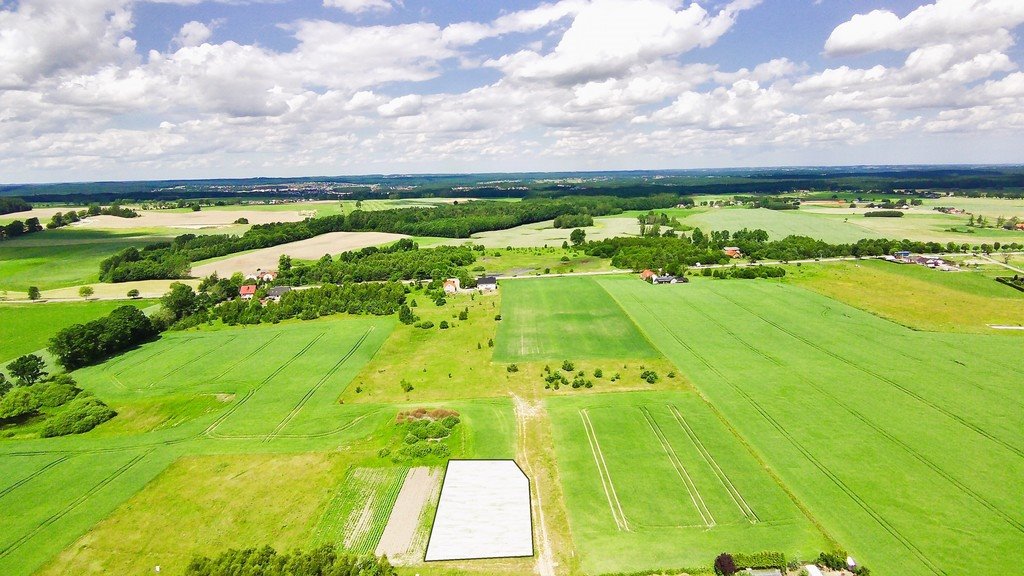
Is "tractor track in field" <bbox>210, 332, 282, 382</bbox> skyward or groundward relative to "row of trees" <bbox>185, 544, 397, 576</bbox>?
skyward

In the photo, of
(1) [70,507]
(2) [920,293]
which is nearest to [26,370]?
(1) [70,507]

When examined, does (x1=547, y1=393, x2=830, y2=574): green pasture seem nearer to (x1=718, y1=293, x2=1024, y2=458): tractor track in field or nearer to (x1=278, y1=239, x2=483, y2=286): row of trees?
(x1=718, y1=293, x2=1024, y2=458): tractor track in field

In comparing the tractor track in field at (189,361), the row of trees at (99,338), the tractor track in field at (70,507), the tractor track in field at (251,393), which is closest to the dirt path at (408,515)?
the tractor track in field at (251,393)

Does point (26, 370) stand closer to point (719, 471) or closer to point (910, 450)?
point (719, 471)

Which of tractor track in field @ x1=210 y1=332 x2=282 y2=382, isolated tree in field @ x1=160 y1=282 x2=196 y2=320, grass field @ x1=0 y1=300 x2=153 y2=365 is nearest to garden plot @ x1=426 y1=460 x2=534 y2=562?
tractor track in field @ x1=210 y1=332 x2=282 y2=382

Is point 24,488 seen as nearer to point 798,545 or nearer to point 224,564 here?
point 224,564

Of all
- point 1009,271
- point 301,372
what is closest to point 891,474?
point 301,372
